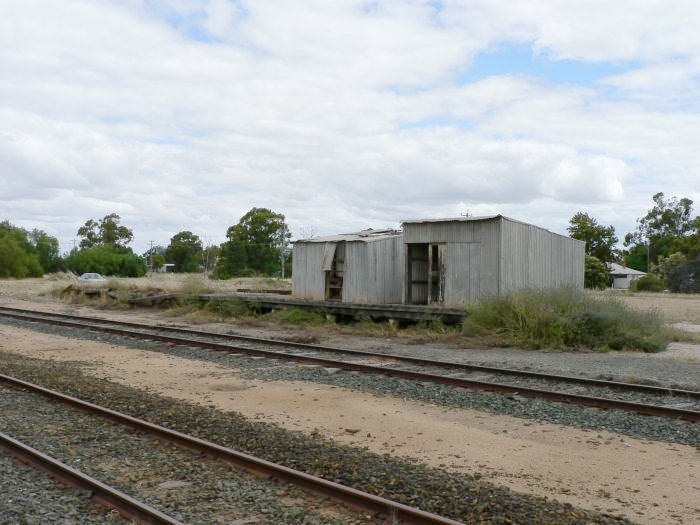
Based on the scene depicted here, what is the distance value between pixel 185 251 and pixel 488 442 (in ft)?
321

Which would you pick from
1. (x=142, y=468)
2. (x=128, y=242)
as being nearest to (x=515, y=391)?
(x=142, y=468)

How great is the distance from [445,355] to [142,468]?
9.51 metres

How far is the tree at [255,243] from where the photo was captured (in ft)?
236

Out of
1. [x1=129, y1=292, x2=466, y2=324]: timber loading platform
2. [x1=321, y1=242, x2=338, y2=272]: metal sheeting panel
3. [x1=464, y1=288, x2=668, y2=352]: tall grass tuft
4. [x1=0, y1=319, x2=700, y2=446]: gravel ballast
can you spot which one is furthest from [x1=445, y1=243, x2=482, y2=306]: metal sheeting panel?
[x1=0, y1=319, x2=700, y2=446]: gravel ballast

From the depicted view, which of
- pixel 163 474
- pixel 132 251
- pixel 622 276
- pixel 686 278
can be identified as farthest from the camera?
pixel 132 251

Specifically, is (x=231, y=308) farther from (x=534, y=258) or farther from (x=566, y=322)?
(x=566, y=322)

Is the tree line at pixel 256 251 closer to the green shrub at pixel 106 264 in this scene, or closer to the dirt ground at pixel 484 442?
the green shrub at pixel 106 264

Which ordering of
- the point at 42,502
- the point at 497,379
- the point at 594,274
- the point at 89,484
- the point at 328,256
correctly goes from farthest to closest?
1. the point at 594,274
2. the point at 328,256
3. the point at 497,379
4. the point at 89,484
5. the point at 42,502

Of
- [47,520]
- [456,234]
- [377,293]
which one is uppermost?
[456,234]

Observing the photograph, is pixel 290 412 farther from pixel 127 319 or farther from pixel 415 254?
pixel 127 319

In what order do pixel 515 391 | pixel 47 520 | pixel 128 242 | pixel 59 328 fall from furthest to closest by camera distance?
pixel 128 242, pixel 59 328, pixel 515 391, pixel 47 520

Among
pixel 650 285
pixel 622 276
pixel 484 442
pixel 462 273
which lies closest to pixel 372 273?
pixel 462 273

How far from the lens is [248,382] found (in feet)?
37.3

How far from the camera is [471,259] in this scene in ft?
67.4
